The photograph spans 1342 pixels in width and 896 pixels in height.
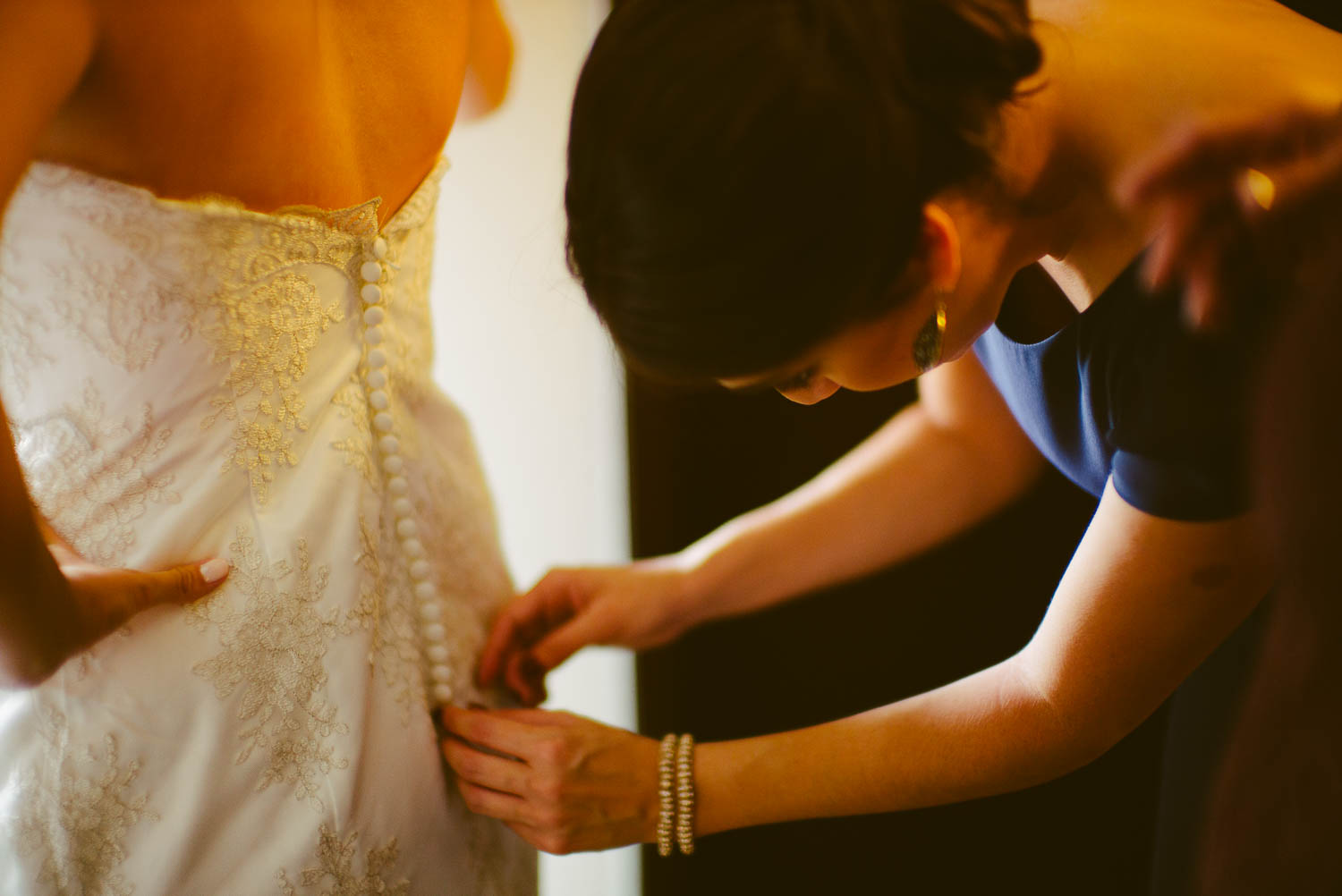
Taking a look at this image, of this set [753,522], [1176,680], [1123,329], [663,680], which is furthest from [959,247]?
[663,680]

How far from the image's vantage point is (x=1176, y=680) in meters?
0.69

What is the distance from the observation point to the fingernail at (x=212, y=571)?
23.7 inches

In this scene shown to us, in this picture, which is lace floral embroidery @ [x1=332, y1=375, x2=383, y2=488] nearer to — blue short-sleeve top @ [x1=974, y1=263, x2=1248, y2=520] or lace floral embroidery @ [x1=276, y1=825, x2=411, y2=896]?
lace floral embroidery @ [x1=276, y1=825, x2=411, y2=896]

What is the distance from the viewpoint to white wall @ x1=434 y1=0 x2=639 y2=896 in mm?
1203

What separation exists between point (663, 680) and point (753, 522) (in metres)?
0.44

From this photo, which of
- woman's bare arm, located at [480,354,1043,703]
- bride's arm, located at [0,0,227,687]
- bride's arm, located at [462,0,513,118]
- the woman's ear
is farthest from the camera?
woman's bare arm, located at [480,354,1043,703]

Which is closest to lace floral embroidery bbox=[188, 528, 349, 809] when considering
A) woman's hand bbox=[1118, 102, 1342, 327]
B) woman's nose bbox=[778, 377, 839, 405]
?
woman's nose bbox=[778, 377, 839, 405]

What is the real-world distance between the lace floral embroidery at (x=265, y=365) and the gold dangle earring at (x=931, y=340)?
0.40 m

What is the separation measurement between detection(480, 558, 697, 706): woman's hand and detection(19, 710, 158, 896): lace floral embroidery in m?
0.28

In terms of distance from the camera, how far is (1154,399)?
61cm

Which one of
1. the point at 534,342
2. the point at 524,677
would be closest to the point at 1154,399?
the point at 524,677

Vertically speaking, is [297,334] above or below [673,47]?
below

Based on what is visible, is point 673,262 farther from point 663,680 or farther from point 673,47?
point 663,680

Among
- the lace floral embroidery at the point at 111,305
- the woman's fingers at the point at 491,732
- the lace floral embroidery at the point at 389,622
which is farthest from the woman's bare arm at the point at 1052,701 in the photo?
the lace floral embroidery at the point at 111,305
